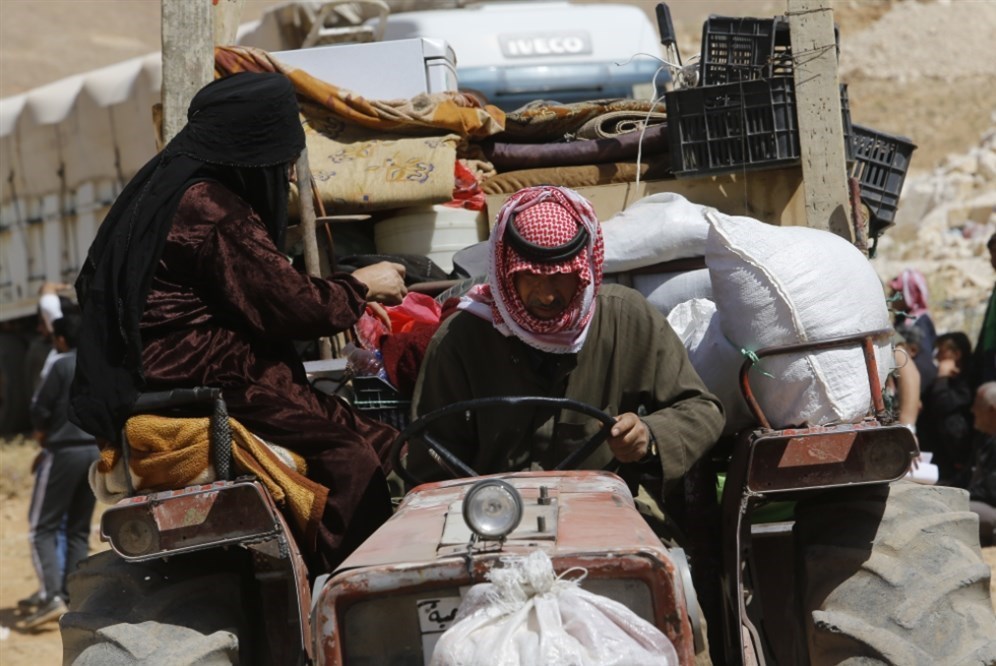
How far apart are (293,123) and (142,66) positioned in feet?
41.3

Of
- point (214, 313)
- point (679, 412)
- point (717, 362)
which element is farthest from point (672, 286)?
point (214, 313)

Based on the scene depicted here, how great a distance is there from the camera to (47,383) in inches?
412

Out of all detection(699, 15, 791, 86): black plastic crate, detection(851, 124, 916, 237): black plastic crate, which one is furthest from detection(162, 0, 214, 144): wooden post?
detection(851, 124, 916, 237): black plastic crate

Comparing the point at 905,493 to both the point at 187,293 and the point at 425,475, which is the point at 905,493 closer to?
the point at 425,475

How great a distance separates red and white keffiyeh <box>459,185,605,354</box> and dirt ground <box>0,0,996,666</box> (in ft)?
14.9

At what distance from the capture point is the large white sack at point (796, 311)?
171 inches

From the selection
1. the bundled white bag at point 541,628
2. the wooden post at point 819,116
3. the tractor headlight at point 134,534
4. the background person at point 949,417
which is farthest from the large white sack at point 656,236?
the background person at point 949,417

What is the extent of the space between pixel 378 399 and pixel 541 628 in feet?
8.09

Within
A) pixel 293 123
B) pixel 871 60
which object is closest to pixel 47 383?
pixel 293 123

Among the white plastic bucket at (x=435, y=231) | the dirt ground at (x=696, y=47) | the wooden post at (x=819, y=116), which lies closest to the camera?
the wooden post at (x=819, y=116)

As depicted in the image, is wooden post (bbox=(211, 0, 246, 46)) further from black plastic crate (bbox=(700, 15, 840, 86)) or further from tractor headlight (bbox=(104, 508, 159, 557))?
tractor headlight (bbox=(104, 508, 159, 557))

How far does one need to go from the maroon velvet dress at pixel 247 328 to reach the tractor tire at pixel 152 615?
1.15 ft

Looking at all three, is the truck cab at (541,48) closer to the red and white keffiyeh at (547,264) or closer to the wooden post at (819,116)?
the wooden post at (819,116)

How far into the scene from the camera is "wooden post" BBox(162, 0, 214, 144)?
5.81m
